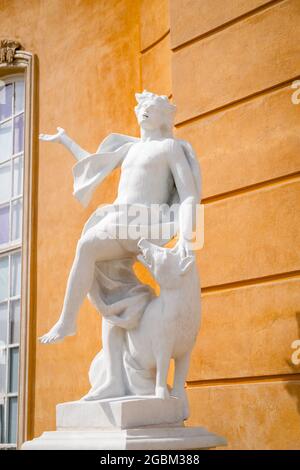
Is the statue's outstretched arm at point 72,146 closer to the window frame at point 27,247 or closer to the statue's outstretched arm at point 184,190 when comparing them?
the statue's outstretched arm at point 184,190

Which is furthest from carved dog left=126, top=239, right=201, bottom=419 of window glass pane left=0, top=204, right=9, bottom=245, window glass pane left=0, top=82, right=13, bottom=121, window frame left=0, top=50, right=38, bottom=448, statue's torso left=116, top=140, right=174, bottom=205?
window glass pane left=0, top=82, right=13, bottom=121

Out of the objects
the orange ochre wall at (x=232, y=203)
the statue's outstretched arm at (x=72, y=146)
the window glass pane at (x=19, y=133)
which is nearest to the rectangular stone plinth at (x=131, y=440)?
the orange ochre wall at (x=232, y=203)

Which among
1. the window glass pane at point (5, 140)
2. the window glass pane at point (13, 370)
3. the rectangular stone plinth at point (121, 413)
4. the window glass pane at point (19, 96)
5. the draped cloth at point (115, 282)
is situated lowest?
the rectangular stone plinth at point (121, 413)

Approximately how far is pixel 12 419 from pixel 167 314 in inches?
Result: 177

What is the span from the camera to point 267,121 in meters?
5.76

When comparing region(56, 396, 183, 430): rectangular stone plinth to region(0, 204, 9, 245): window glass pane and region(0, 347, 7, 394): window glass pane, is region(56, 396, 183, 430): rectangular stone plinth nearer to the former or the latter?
region(0, 347, 7, 394): window glass pane

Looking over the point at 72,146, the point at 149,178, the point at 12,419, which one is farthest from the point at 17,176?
the point at 149,178

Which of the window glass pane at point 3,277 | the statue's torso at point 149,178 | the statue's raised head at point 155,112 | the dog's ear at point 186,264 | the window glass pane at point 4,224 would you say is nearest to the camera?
the dog's ear at point 186,264

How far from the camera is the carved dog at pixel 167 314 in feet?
13.5

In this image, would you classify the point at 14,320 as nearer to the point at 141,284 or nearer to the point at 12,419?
the point at 12,419

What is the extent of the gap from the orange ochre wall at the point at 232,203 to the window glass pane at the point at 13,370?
47 centimetres

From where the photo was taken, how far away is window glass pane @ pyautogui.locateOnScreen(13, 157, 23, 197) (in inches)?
346

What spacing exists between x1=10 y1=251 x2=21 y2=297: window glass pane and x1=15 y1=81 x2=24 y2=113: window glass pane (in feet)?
6.33
